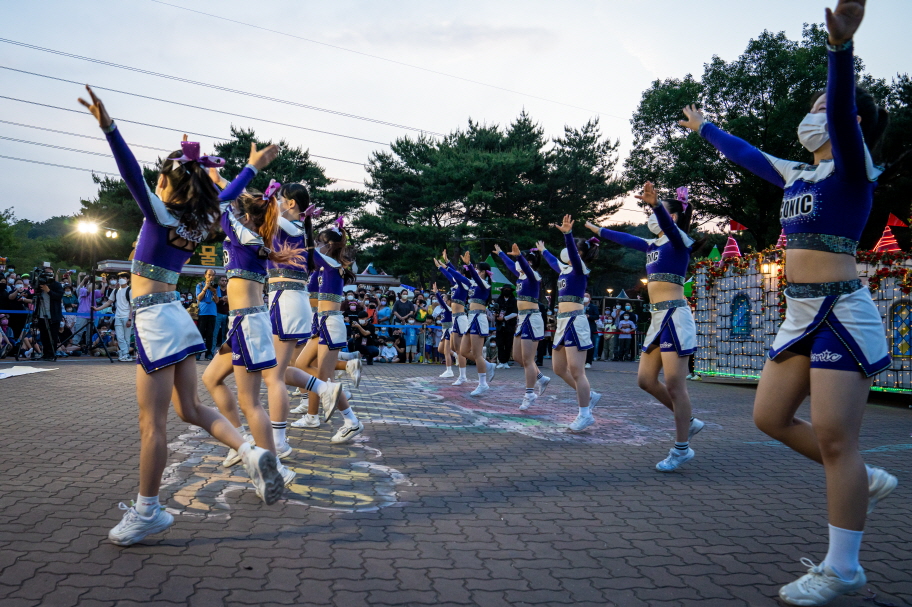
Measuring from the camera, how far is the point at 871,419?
30.8ft

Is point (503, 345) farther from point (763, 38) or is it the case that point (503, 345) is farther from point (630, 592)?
point (763, 38)

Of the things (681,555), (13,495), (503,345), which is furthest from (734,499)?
(503,345)

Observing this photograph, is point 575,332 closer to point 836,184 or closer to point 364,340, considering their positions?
point 836,184

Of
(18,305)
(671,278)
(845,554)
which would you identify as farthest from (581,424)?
(18,305)

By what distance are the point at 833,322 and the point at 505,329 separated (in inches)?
661

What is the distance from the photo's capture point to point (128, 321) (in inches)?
633

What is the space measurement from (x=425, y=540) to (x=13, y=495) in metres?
2.63

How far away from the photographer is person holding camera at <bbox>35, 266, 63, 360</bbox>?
1458cm

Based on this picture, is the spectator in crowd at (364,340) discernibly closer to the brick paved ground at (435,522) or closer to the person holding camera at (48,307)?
the person holding camera at (48,307)

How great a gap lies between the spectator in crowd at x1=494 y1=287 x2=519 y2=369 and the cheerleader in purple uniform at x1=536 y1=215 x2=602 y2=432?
35.1 ft

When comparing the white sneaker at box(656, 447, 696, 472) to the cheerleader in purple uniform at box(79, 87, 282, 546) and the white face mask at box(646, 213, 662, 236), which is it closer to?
Result: the white face mask at box(646, 213, 662, 236)

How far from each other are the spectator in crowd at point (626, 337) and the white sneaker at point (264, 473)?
2220 cm

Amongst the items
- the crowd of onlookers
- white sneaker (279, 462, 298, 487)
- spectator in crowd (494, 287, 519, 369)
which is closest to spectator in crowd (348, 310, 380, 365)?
the crowd of onlookers

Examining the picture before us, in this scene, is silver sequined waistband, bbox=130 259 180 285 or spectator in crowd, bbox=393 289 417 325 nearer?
silver sequined waistband, bbox=130 259 180 285
